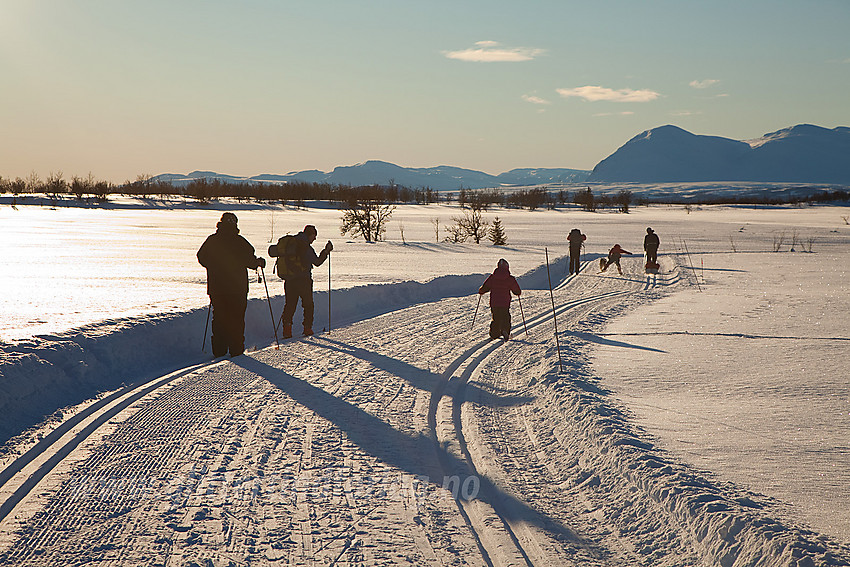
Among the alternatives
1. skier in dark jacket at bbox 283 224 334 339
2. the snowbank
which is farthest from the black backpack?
the snowbank

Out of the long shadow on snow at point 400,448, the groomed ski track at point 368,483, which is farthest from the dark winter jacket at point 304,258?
the long shadow on snow at point 400,448

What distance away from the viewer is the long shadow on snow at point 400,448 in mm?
4242

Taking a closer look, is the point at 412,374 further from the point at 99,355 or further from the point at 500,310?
the point at 99,355

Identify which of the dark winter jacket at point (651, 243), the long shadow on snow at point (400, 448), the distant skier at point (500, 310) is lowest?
the long shadow on snow at point (400, 448)

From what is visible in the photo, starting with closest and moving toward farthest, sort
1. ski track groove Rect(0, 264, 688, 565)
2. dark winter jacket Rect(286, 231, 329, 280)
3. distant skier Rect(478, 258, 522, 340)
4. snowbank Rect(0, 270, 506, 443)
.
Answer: ski track groove Rect(0, 264, 688, 565) < snowbank Rect(0, 270, 506, 443) < distant skier Rect(478, 258, 522, 340) < dark winter jacket Rect(286, 231, 329, 280)

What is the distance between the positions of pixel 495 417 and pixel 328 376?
2.22 metres

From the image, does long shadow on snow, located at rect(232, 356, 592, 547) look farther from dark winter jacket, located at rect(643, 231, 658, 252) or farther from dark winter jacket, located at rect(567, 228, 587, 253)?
dark winter jacket, located at rect(643, 231, 658, 252)

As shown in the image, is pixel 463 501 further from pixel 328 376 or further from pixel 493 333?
pixel 493 333

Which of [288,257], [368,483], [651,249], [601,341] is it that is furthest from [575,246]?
[368,483]

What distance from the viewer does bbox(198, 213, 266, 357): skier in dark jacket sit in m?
8.93

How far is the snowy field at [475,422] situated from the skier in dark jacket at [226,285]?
459 mm

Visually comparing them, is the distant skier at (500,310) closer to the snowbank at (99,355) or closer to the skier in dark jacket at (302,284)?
the skier in dark jacket at (302,284)

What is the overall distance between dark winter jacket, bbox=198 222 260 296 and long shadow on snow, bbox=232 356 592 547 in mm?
2208

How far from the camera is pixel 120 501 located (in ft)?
13.9
